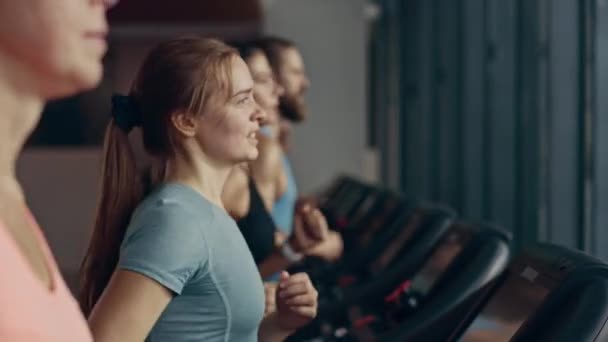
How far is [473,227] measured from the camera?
2.85 m

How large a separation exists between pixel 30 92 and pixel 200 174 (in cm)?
82

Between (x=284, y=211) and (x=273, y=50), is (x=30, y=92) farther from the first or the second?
(x=284, y=211)

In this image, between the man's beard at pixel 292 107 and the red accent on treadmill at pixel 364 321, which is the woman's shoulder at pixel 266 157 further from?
the red accent on treadmill at pixel 364 321

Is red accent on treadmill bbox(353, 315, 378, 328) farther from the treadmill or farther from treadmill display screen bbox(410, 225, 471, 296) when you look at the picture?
the treadmill

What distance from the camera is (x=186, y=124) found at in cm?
167

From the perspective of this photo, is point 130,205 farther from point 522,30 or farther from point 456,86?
point 456,86

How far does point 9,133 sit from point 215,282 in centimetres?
80

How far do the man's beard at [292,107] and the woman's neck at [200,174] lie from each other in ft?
5.83

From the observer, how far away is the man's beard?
11.5 ft

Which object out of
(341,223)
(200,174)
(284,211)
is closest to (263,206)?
(200,174)

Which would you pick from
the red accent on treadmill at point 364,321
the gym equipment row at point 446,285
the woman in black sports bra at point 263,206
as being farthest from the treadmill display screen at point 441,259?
the woman in black sports bra at point 263,206

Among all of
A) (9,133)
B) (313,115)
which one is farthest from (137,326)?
(313,115)

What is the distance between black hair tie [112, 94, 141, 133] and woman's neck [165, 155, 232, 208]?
77mm

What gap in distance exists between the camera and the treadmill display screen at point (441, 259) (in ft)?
9.46
